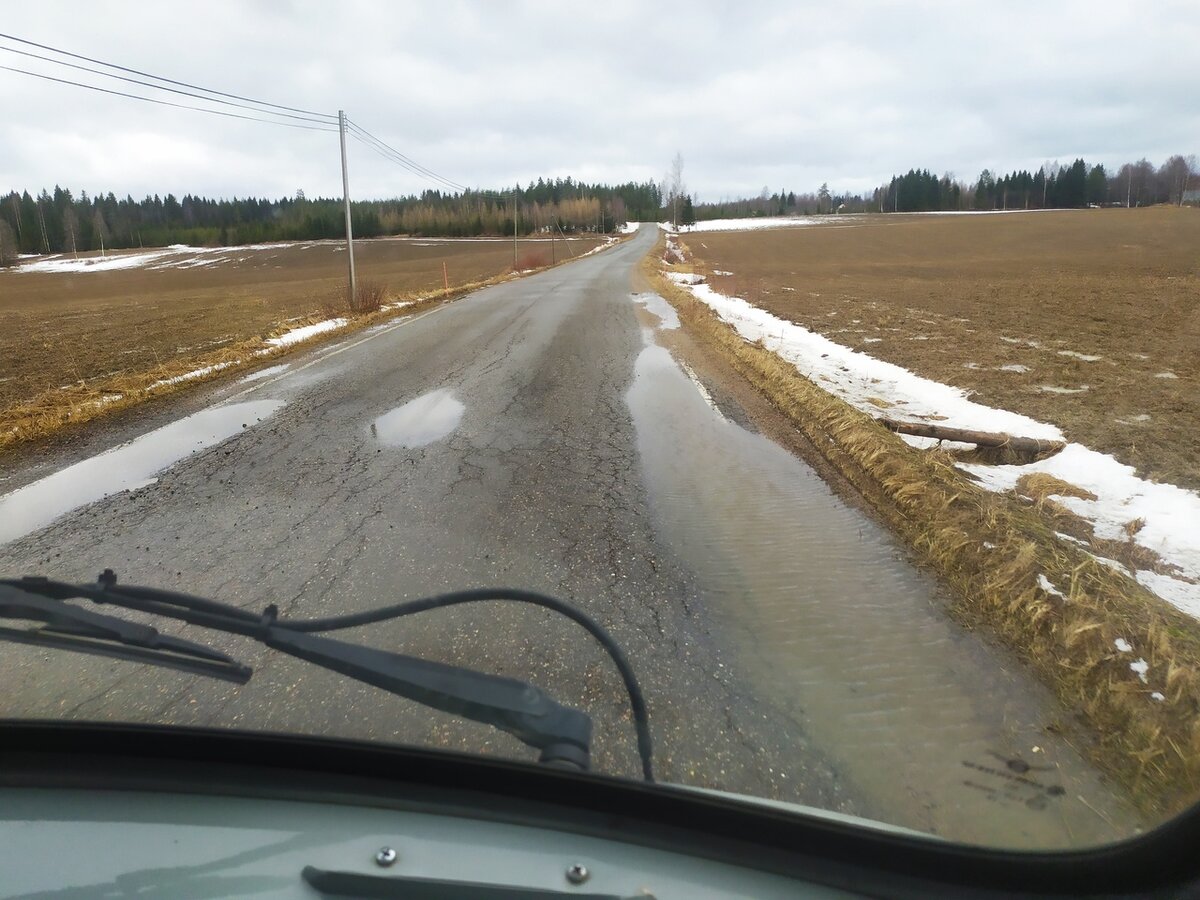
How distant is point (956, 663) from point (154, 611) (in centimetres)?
321

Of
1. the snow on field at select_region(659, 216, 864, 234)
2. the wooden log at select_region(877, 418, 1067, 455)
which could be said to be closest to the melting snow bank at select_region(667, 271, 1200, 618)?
the wooden log at select_region(877, 418, 1067, 455)

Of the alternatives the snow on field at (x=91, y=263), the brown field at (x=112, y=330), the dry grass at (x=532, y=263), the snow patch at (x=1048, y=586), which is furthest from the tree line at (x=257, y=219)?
the snow patch at (x=1048, y=586)

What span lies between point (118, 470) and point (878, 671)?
6.41 meters

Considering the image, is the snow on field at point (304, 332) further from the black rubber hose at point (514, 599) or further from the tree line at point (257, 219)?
the tree line at point (257, 219)

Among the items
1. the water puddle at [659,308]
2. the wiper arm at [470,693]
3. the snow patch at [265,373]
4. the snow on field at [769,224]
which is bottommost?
the snow patch at [265,373]

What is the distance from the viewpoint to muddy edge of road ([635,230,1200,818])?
2617 millimetres

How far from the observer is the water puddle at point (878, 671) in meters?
2.34

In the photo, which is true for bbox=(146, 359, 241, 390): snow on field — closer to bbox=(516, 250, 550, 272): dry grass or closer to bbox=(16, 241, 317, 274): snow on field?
bbox=(516, 250, 550, 272): dry grass

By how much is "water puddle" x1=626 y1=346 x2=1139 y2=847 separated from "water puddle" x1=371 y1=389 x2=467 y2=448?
2499 mm

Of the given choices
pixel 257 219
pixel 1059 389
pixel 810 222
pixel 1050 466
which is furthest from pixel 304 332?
pixel 257 219

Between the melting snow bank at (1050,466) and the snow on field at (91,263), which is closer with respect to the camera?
the melting snow bank at (1050,466)

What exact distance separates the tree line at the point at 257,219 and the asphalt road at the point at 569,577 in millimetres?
99759

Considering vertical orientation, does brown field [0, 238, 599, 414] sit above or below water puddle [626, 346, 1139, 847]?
below

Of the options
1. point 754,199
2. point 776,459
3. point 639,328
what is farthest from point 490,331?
point 754,199
